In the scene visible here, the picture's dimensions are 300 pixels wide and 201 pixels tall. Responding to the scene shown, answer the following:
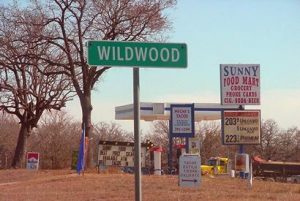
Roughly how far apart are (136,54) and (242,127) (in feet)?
43.6

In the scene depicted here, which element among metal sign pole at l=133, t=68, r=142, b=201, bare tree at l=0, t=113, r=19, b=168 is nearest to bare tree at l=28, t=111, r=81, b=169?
bare tree at l=0, t=113, r=19, b=168

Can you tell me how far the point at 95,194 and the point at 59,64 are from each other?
2056 cm

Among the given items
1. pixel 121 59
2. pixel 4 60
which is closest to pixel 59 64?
pixel 4 60

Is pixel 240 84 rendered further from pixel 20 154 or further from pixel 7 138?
pixel 7 138

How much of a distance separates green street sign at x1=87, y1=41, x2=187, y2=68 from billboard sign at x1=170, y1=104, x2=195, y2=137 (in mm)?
16122

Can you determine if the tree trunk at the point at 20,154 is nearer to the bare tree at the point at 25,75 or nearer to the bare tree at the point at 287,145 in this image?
the bare tree at the point at 25,75

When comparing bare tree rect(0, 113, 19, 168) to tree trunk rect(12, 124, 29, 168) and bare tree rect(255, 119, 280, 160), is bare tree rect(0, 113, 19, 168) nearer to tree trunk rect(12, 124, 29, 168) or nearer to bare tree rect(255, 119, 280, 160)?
tree trunk rect(12, 124, 29, 168)

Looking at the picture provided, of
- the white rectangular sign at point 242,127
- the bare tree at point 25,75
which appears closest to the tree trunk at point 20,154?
the bare tree at point 25,75

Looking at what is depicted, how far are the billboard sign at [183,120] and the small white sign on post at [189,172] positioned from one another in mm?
8867

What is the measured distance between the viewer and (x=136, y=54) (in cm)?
834

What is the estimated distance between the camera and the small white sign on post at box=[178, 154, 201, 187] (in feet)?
51.0

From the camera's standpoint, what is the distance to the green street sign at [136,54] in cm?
829

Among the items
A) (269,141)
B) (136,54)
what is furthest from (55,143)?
(136,54)

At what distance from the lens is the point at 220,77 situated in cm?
2164
